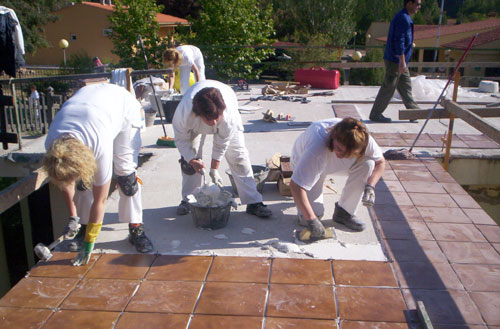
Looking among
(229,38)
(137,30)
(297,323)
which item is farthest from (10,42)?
(137,30)

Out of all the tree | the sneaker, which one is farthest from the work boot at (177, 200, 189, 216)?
the tree

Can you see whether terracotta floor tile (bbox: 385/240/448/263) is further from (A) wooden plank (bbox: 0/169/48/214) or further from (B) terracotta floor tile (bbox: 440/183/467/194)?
(A) wooden plank (bbox: 0/169/48/214)

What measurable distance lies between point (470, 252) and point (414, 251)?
392mm

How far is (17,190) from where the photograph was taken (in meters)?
3.02

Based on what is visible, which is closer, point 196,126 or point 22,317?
point 22,317

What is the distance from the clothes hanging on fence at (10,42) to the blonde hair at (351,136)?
376cm

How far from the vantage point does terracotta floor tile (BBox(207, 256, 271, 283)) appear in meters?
3.02

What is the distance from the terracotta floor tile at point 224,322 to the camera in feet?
8.34

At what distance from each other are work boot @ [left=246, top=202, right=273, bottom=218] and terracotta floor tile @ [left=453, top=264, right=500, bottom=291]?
58.0 inches

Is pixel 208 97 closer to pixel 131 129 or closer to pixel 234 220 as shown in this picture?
pixel 131 129

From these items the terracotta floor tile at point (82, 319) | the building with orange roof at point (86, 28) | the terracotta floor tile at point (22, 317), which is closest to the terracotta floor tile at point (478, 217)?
the terracotta floor tile at point (82, 319)

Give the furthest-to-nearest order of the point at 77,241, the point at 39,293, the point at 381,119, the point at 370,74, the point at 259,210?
1. the point at 370,74
2. the point at 381,119
3. the point at 259,210
4. the point at 77,241
5. the point at 39,293

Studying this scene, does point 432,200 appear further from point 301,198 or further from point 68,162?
point 68,162

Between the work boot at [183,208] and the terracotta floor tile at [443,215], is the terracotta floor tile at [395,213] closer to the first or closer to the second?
the terracotta floor tile at [443,215]
